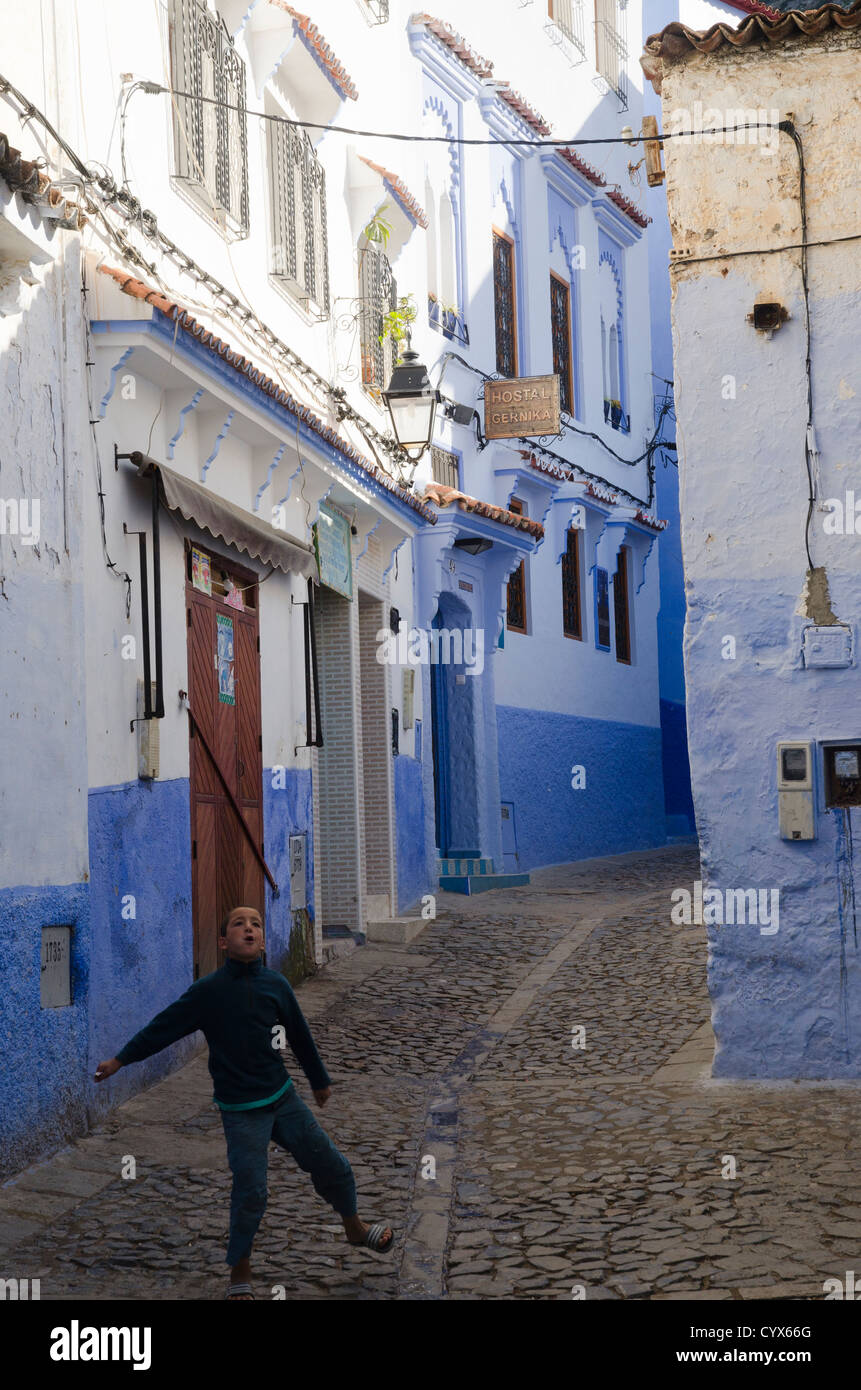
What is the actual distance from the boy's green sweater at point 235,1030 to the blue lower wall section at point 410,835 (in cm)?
966

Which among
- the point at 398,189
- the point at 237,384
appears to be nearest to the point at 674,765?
the point at 398,189

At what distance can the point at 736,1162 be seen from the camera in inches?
Answer: 278

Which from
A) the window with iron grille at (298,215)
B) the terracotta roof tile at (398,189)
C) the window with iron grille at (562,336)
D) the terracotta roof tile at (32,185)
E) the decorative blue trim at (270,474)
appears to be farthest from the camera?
the window with iron grille at (562,336)

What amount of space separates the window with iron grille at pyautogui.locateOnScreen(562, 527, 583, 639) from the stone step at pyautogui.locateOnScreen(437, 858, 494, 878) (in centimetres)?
479

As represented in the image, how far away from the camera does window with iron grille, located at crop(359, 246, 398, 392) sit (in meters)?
14.7

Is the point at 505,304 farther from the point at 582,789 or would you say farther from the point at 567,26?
the point at 582,789

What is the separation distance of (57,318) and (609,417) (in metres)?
15.7

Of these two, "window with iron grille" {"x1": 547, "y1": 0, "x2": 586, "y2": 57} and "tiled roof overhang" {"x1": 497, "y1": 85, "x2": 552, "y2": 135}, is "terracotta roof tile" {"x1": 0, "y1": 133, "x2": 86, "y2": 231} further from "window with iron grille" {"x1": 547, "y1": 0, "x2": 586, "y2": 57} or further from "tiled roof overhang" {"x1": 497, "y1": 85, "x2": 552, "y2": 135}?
"window with iron grille" {"x1": 547, "y1": 0, "x2": 586, "y2": 57}

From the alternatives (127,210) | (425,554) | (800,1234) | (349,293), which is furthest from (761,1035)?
→ (425,554)

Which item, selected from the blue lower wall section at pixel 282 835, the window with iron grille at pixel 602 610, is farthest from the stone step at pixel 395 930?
the window with iron grille at pixel 602 610

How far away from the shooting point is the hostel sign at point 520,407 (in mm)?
18062

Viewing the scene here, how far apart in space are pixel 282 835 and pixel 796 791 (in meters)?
4.61

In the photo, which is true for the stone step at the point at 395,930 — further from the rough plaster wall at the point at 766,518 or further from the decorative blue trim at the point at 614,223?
the decorative blue trim at the point at 614,223

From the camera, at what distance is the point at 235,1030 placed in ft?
19.0
